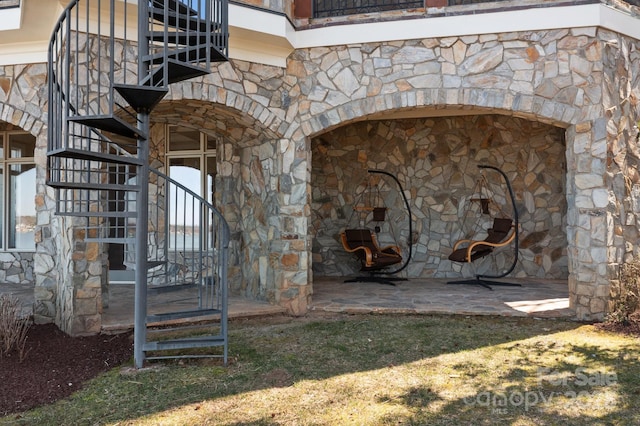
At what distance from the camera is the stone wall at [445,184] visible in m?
7.38

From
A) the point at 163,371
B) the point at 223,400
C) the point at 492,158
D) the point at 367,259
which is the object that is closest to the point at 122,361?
the point at 163,371

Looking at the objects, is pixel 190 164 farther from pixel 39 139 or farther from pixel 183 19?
pixel 183 19

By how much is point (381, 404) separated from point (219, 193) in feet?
14.2

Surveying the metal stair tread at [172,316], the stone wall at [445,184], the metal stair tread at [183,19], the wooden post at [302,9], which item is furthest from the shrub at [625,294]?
the metal stair tread at [183,19]

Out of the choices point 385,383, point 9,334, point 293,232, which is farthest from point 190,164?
point 385,383

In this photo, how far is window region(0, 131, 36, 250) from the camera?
726 centimetres

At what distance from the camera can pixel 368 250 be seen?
6898mm

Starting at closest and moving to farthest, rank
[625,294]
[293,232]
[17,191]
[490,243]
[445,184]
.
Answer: [625,294] → [293,232] → [490,243] → [17,191] → [445,184]

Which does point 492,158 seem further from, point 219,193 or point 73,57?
point 73,57

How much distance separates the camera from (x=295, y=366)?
3.69m

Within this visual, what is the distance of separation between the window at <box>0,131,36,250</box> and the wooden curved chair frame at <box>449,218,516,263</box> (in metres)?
6.57

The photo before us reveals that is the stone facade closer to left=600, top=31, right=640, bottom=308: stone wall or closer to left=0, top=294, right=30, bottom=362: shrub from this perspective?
left=600, top=31, right=640, bottom=308: stone wall

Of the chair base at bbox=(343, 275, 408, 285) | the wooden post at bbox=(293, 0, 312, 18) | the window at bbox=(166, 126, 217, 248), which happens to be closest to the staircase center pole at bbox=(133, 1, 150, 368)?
the wooden post at bbox=(293, 0, 312, 18)

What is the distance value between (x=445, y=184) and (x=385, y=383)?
16.2 ft
